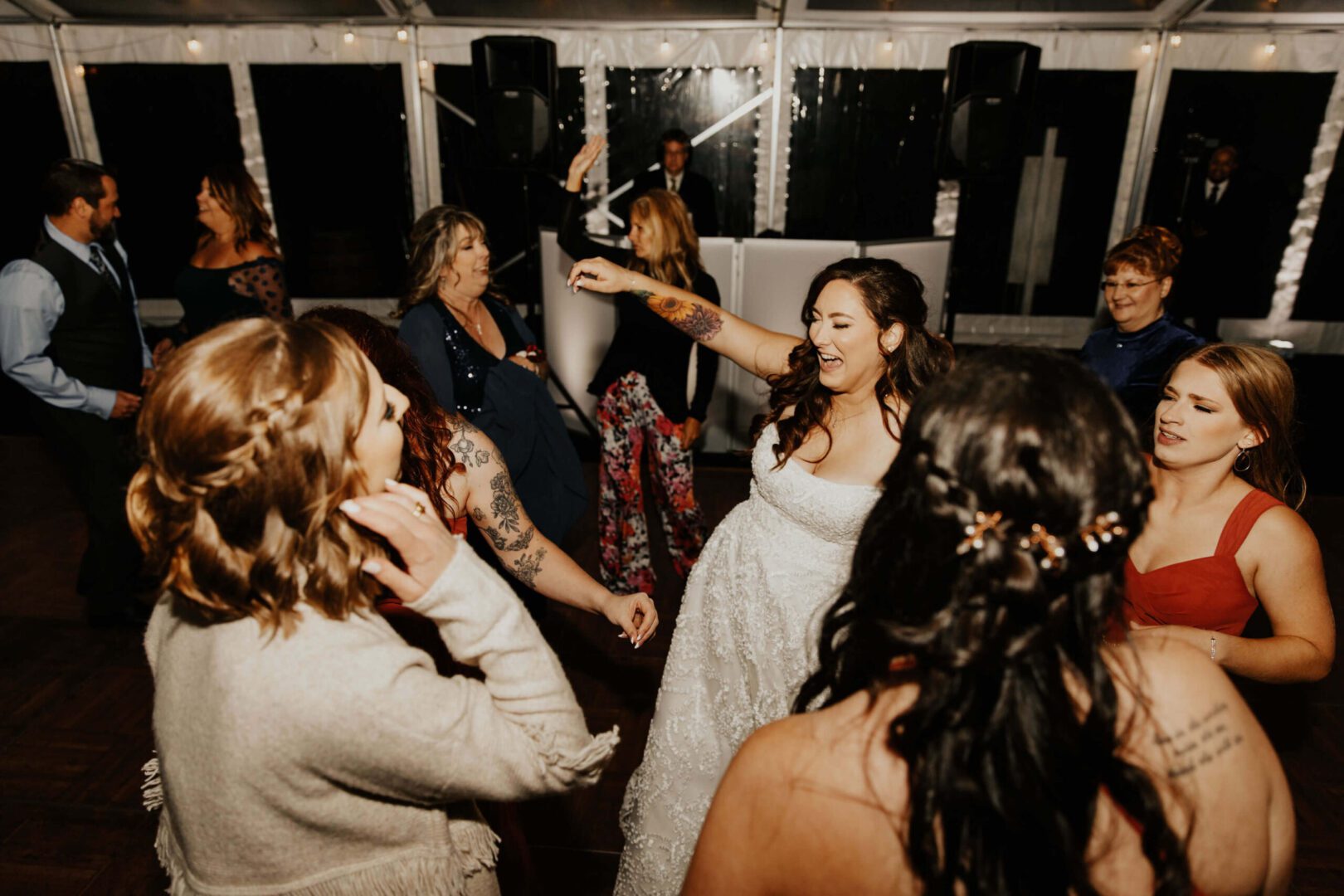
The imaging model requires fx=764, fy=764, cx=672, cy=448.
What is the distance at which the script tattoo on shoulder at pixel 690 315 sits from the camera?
90.6 inches

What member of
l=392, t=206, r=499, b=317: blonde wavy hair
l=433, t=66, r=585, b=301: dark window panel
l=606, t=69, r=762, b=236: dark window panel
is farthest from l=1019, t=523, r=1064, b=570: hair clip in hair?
l=606, t=69, r=762, b=236: dark window panel

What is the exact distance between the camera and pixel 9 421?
535cm

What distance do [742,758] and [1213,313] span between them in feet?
21.2

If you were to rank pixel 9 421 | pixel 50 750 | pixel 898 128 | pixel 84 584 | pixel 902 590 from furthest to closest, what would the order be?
pixel 898 128
pixel 9 421
pixel 84 584
pixel 50 750
pixel 902 590

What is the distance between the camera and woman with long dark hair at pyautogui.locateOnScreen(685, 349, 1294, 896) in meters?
0.76

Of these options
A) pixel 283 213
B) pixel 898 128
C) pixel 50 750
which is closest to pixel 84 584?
pixel 50 750

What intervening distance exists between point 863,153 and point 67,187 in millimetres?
5309

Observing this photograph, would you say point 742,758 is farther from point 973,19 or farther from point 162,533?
point 973,19

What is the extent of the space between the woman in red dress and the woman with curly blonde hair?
4.47 feet

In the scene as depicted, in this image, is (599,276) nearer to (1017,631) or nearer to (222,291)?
(1017,631)

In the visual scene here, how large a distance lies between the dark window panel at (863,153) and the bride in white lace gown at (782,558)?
14.8ft

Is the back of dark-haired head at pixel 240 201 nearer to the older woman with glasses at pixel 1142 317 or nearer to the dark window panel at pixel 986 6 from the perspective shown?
the older woman with glasses at pixel 1142 317

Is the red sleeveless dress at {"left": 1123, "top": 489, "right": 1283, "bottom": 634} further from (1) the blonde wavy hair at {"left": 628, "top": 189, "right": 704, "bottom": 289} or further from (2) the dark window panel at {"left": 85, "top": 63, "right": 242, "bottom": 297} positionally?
(2) the dark window panel at {"left": 85, "top": 63, "right": 242, "bottom": 297}

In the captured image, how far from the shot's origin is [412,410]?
161 cm
